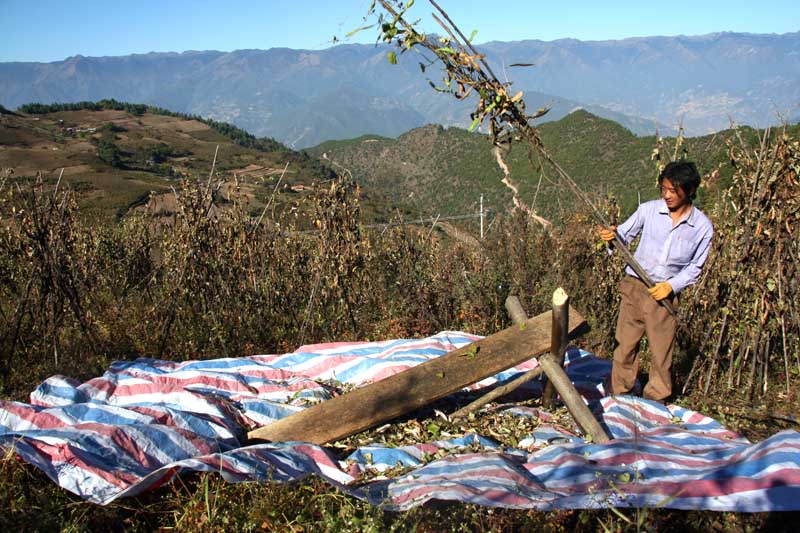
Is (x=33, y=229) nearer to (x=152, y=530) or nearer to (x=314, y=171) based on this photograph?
(x=152, y=530)

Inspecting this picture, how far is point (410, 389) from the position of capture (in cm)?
333

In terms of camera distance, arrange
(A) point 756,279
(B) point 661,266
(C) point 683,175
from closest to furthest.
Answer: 1. (C) point 683,175
2. (B) point 661,266
3. (A) point 756,279

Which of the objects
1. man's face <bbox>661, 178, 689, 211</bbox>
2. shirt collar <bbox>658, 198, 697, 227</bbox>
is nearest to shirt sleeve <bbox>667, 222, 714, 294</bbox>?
shirt collar <bbox>658, 198, 697, 227</bbox>

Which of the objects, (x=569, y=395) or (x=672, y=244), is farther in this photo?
(x=672, y=244)

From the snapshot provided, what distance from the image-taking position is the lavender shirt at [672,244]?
3.61 metres

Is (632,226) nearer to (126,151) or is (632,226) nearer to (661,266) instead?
(661,266)

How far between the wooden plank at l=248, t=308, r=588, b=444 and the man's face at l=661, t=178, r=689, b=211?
90 centimetres

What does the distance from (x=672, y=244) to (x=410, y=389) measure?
189cm

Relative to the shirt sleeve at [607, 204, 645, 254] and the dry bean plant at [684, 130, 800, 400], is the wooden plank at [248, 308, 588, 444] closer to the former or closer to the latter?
the shirt sleeve at [607, 204, 645, 254]

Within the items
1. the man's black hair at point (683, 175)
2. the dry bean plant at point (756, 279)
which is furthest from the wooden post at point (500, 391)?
the dry bean plant at point (756, 279)

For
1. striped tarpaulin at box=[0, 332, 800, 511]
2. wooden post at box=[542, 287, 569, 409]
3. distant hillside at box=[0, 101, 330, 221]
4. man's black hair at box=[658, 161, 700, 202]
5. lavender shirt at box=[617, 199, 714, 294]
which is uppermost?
distant hillside at box=[0, 101, 330, 221]

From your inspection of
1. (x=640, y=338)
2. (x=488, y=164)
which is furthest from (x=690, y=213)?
(x=488, y=164)

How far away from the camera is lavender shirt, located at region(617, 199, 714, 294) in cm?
361

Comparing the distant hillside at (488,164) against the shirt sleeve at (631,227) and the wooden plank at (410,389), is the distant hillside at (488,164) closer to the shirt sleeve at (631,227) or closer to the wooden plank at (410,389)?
the shirt sleeve at (631,227)
